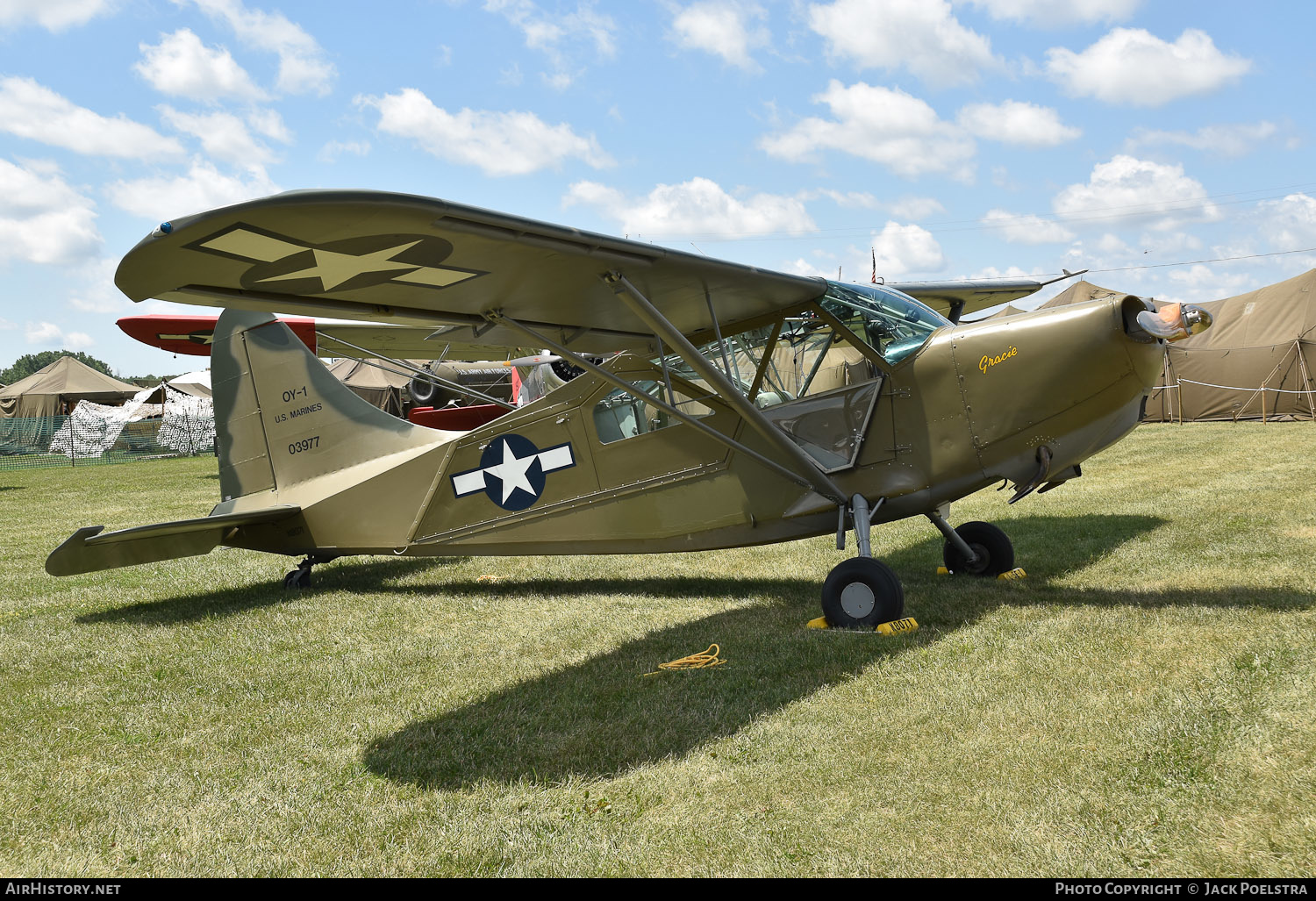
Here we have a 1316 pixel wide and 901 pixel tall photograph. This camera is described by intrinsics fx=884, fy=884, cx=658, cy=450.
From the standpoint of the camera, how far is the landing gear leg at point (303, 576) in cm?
803

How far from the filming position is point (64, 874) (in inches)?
117

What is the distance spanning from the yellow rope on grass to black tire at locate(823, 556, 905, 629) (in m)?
0.91

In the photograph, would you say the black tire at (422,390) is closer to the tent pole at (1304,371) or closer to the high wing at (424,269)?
the high wing at (424,269)

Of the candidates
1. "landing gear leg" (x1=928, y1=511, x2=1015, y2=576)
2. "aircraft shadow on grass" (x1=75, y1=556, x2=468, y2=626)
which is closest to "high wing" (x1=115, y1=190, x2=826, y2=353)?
"landing gear leg" (x1=928, y1=511, x2=1015, y2=576)

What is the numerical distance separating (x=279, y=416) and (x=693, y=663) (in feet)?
17.4

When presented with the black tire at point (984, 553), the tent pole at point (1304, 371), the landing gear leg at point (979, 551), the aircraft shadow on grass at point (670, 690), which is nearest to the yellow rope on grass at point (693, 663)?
the aircraft shadow on grass at point (670, 690)

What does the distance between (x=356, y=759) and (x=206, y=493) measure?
15.6 meters

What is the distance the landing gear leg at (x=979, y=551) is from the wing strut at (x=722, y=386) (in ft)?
4.82

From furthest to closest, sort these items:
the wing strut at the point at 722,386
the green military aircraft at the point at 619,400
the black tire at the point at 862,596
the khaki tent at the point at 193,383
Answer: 1. the khaki tent at the point at 193,383
2. the black tire at the point at 862,596
3. the wing strut at the point at 722,386
4. the green military aircraft at the point at 619,400

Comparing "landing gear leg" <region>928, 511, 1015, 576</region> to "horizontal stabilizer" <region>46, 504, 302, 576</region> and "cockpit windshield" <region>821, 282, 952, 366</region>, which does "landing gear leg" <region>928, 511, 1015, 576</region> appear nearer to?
"cockpit windshield" <region>821, 282, 952, 366</region>

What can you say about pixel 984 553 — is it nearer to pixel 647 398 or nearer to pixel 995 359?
pixel 995 359

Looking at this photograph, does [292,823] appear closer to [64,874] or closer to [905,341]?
[64,874]

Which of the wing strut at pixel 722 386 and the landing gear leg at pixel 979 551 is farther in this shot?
the landing gear leg at pixel 979 551

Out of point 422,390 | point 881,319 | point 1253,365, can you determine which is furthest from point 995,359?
point 1253,365
